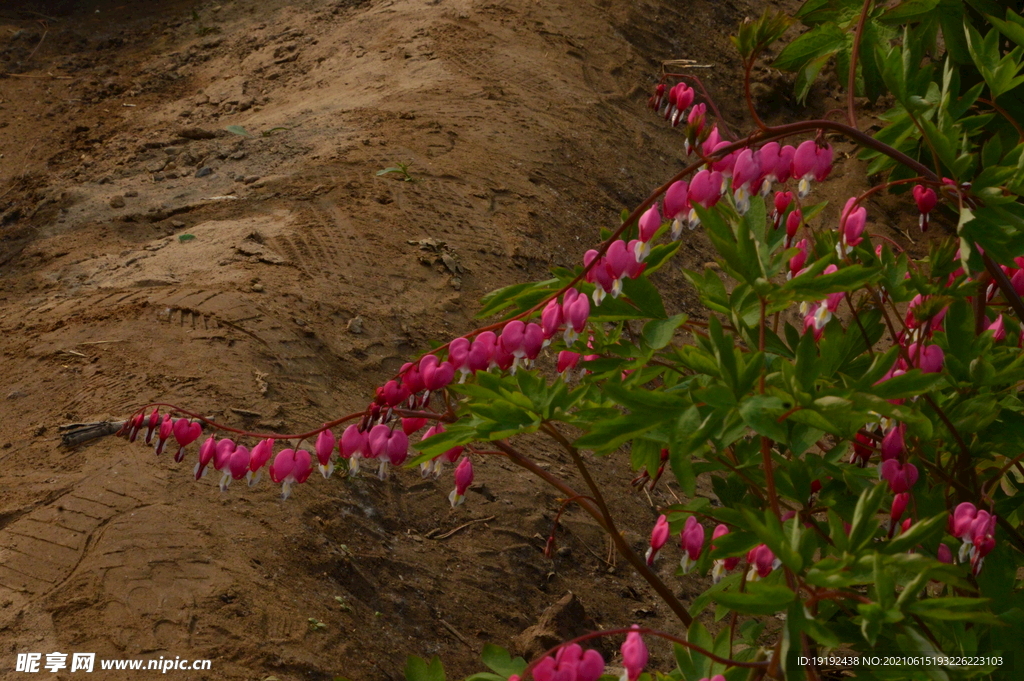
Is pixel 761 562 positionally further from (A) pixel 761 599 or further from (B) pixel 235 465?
(B) pixel 235 465

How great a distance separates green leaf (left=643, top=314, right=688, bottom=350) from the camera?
1.54 metres

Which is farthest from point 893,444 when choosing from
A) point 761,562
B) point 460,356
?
point 460,356

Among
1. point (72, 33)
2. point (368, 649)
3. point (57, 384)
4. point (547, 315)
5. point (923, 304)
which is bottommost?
point (368, 649)

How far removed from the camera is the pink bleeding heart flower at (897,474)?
162 centimetres

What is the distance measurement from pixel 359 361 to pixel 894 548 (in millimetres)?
2579

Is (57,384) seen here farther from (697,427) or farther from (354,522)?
(697,427)

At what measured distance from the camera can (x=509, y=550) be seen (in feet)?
10.3

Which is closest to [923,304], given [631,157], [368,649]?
[368,649]

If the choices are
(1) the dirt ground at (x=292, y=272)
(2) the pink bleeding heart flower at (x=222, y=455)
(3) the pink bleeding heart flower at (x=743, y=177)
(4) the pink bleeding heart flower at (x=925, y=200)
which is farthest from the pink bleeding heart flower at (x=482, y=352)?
(1) the dirt ground at (x=292, y=272)

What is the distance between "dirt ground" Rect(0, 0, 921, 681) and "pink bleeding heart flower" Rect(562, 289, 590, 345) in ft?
4.64

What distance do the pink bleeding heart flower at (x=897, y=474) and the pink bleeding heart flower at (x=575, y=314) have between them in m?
0.63

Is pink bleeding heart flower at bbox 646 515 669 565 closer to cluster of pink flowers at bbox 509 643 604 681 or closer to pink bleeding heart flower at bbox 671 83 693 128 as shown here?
cluster of pink flowers at bbox 509 643 604 681

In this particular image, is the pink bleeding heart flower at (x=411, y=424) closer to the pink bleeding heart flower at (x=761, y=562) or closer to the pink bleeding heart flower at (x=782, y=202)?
the pink bleeding heart flower at (x=761, y=562)

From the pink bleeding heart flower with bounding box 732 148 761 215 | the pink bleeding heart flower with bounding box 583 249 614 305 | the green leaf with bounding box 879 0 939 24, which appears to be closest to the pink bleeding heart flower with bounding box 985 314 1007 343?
the pink bleeding heart flower with bounding box 732 148 761 215
